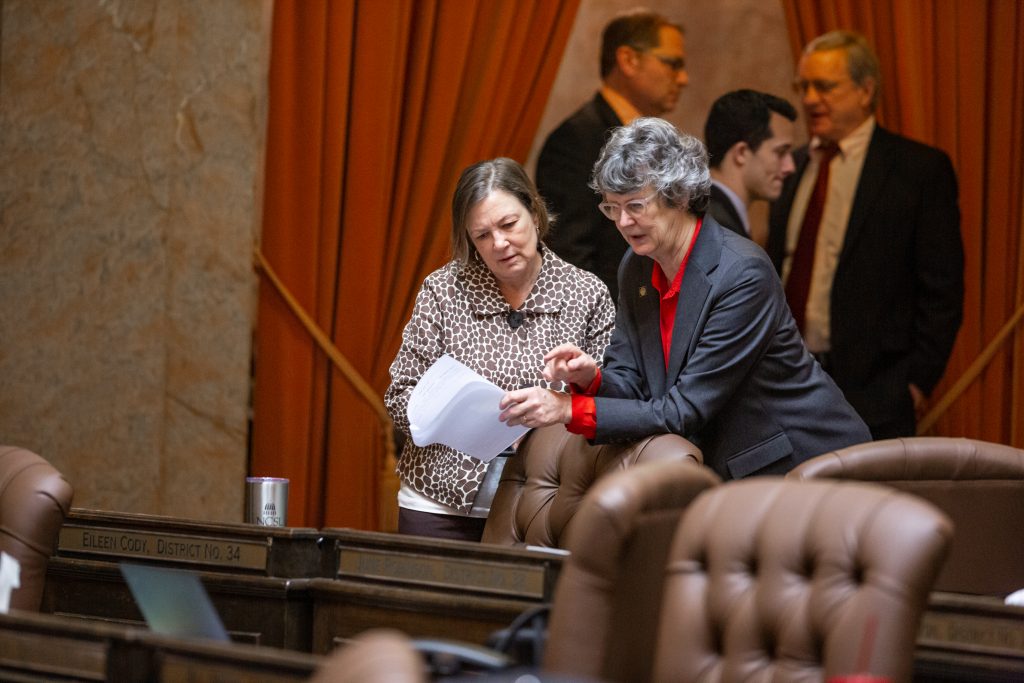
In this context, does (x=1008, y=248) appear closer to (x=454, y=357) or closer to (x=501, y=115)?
(x=501, y=115)

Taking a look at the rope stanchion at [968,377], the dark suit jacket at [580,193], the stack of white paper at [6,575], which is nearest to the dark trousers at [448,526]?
the stack of white paper at [6,575]

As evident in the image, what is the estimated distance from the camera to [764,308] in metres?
3.12

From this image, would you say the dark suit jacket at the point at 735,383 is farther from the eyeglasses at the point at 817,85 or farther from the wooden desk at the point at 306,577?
the eyeglasses at the point at 817,85

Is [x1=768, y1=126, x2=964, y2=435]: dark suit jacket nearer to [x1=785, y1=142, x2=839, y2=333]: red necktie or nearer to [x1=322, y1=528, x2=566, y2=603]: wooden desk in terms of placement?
[x1=785, y1=142, x2=839, y2=333]: red necktie

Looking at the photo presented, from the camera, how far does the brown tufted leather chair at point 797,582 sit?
2016 mm

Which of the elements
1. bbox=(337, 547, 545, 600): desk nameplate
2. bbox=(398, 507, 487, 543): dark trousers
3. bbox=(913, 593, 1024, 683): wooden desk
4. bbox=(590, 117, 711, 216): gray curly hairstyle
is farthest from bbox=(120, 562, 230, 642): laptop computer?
bbox=(590, 117, 711, 216): gray curly hairstyle

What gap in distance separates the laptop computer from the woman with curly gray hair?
1035 mm

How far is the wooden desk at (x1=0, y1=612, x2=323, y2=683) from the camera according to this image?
6.52 feet

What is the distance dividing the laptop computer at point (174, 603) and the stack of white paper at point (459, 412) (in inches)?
41.3

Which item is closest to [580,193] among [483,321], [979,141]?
[979,141]

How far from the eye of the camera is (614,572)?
7.29 feet

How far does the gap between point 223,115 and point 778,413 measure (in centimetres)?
295

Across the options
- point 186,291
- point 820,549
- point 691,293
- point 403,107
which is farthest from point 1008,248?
point 820,549

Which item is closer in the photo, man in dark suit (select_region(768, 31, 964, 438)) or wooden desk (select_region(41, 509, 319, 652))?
wooden desk (select_region(41, 509, 319, 652))
